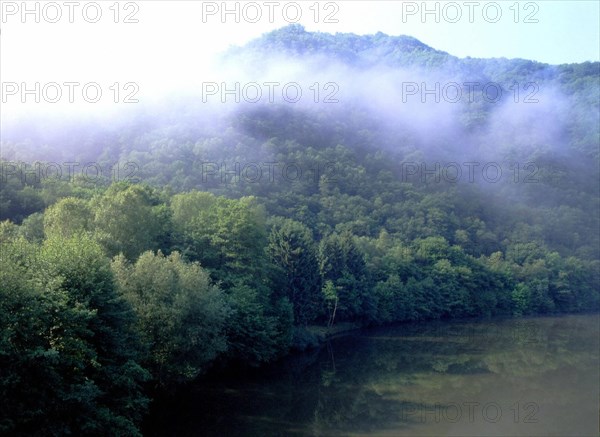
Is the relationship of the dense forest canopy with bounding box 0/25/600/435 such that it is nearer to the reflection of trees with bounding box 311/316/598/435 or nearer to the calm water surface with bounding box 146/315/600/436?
the calm water surface with bounding box 146/315/600/436

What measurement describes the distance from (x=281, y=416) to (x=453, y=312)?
7130 centimetres

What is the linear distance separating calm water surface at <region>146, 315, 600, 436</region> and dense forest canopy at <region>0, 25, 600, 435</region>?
305cm

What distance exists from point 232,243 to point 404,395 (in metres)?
19.3

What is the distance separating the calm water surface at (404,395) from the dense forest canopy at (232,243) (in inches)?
120

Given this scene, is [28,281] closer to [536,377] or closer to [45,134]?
[536,377]

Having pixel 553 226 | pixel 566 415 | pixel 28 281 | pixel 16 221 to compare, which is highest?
pixel 28 281

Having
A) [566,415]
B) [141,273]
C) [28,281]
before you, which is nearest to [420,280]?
[566,415]

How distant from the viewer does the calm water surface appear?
3225cm

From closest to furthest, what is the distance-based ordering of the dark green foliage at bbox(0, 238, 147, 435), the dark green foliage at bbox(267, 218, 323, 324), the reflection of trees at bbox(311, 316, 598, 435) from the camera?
the dark green foliage at bbox(0, 238, 147, 435) → the reflection of trees at bbox(311, 316, 598, 435) → the dark green foliage at bbox(267, 218, 323, 324)

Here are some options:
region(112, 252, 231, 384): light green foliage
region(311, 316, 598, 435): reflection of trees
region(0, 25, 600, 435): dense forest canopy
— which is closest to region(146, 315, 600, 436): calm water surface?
region(311, 316, 598, 435): reflection of trees

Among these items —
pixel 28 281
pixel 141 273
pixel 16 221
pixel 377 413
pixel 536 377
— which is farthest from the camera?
pixel 16 221

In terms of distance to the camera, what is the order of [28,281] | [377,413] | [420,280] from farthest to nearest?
1. [420,280]
2. [377,413]
3. [28,281]

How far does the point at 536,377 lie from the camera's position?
48.7m

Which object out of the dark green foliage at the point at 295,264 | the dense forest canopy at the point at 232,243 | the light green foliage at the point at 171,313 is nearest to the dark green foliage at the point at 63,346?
the dense forest canopy at the point at 232,243
